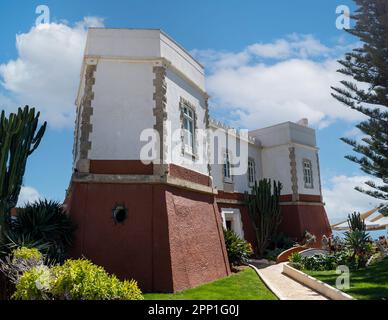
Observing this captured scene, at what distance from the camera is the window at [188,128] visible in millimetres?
12373

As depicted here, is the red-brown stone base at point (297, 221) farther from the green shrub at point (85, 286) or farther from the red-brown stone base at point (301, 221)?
the green shrub at point (85, 286)

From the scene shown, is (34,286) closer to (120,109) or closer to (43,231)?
(43,231)

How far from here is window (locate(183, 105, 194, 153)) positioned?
40.6 ft

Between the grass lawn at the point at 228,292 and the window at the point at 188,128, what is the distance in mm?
4780

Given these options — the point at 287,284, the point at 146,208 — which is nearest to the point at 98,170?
the point at 146,208

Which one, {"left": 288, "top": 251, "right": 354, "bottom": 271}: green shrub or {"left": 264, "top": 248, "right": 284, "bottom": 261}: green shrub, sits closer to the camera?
{"left": 288, "top": 251, "right": 354, "bottom": 271}: green shrub

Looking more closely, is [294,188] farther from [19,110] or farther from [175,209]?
[19,110]

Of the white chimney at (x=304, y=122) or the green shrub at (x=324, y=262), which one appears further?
the white chimney at (x=304, y=122)

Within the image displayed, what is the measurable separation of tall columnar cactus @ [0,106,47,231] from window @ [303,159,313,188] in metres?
17.1

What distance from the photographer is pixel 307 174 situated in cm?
2223

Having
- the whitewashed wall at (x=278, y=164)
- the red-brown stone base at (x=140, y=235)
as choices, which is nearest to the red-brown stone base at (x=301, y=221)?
the whitewashed wall at (x=278, y=164)

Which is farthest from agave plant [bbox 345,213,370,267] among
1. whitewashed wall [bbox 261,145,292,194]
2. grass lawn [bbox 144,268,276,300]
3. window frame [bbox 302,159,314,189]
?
window frame [bbox 302,159,314,189]

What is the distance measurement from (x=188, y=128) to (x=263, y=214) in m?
8.19

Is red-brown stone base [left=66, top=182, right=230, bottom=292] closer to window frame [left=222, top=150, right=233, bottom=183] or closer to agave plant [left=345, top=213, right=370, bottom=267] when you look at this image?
agave plant [left=345, top=213, right=370, bottom=267]
